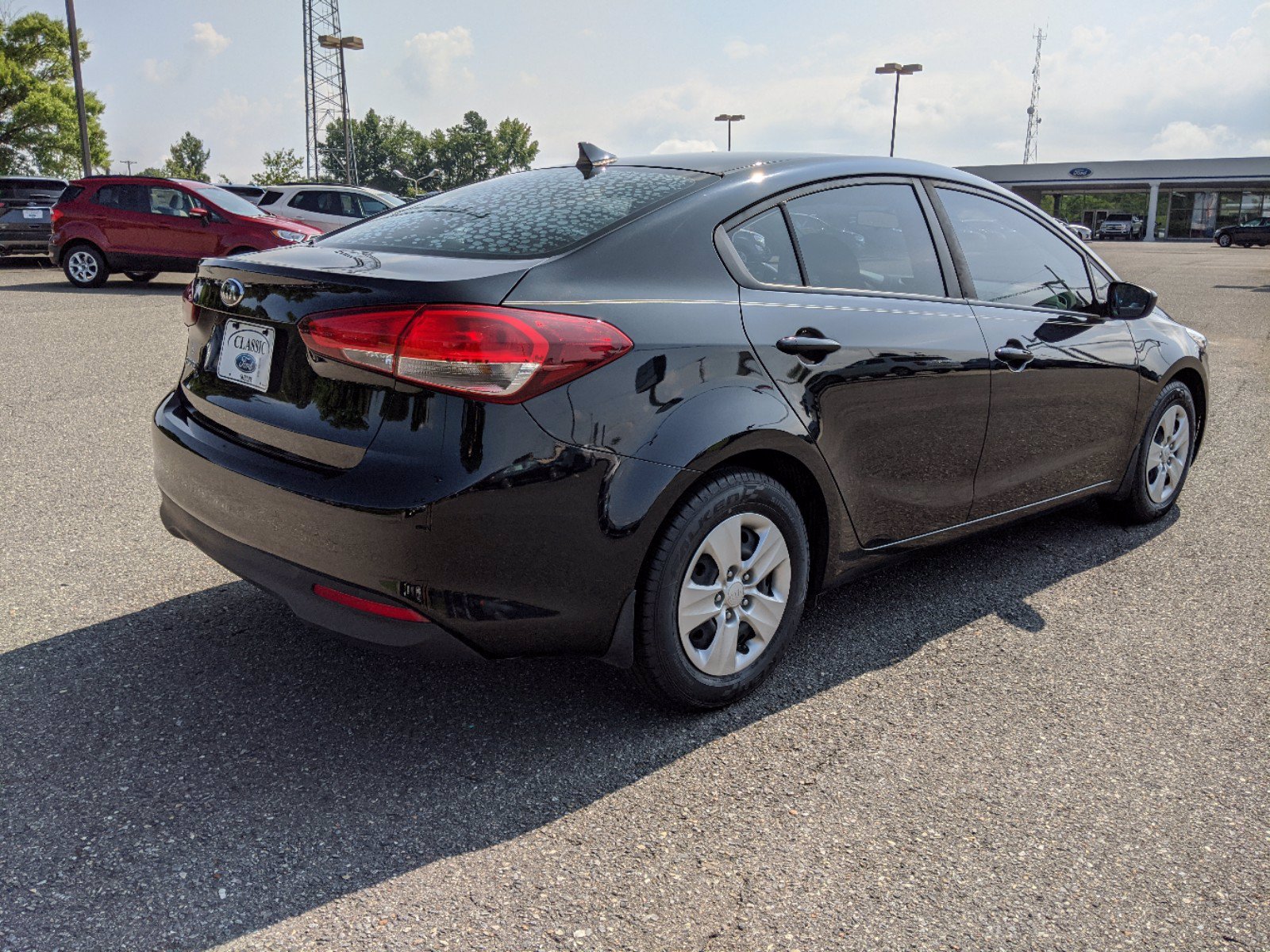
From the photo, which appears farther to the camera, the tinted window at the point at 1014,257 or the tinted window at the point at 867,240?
the tinted window at the point at 1014,257

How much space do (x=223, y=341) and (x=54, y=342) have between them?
7.95 meters

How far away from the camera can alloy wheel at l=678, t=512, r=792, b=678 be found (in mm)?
2902

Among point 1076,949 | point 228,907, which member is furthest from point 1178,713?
point 228,907

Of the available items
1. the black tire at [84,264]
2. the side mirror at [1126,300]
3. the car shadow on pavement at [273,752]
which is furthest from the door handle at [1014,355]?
the black tire at [84,264]

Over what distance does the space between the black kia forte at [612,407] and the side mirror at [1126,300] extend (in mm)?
814

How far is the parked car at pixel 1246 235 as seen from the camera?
48.4 m

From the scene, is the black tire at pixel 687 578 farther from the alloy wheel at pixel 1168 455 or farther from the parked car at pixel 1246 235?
the parked car at pixel 1246 235

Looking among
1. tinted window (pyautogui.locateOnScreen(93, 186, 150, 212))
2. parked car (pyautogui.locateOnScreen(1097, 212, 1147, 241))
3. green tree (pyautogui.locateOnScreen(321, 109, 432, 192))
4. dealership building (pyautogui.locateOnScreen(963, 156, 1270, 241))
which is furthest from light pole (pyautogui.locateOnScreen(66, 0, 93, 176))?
green tree (pyautogui.locateOnScreen(321, 109, 432, 192))

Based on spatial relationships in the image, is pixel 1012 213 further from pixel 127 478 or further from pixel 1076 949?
pixel 127 478

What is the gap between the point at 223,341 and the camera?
3.00m

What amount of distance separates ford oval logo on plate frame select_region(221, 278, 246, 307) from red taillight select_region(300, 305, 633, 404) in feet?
1.61

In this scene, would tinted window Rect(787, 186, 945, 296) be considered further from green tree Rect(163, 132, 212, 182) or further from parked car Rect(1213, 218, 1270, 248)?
green tree Rect(163, 132, 212, 182)

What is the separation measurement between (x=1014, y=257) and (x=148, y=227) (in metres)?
14.4

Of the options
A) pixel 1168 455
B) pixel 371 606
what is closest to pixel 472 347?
pixel 371 606
